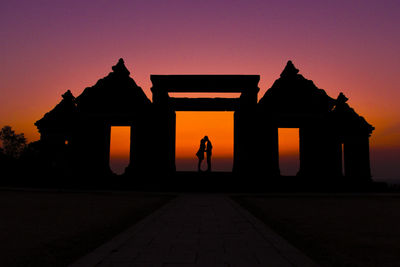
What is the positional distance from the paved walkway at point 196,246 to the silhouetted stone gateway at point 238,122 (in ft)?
44.2

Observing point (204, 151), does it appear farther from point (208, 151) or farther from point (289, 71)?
point (289, 71)

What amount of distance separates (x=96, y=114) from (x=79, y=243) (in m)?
18.5

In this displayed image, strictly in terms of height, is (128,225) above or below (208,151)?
below

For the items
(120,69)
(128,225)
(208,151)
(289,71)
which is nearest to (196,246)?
(128,225)

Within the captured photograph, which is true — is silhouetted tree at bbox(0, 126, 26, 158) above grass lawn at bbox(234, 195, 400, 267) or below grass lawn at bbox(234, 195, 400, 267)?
above

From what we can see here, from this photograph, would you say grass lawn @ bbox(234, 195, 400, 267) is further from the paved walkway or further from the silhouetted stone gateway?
the silhouetted stone gateway

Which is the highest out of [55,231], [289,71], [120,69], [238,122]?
[120,69]

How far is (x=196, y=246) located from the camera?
5.86 m

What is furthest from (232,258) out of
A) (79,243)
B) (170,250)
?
(79,243)

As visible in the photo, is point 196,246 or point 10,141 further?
point 10,141

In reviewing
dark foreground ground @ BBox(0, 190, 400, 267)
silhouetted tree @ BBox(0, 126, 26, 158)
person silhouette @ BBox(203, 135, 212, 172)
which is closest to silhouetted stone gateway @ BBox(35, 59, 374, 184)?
person silhouette @ BBox(203, 135, 212, 172)

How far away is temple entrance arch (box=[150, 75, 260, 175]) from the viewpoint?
21.3m

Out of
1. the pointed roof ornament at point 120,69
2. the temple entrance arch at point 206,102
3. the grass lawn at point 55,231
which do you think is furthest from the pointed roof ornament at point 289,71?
the grass lawn at point 55,231

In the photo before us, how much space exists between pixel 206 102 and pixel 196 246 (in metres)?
16.3
